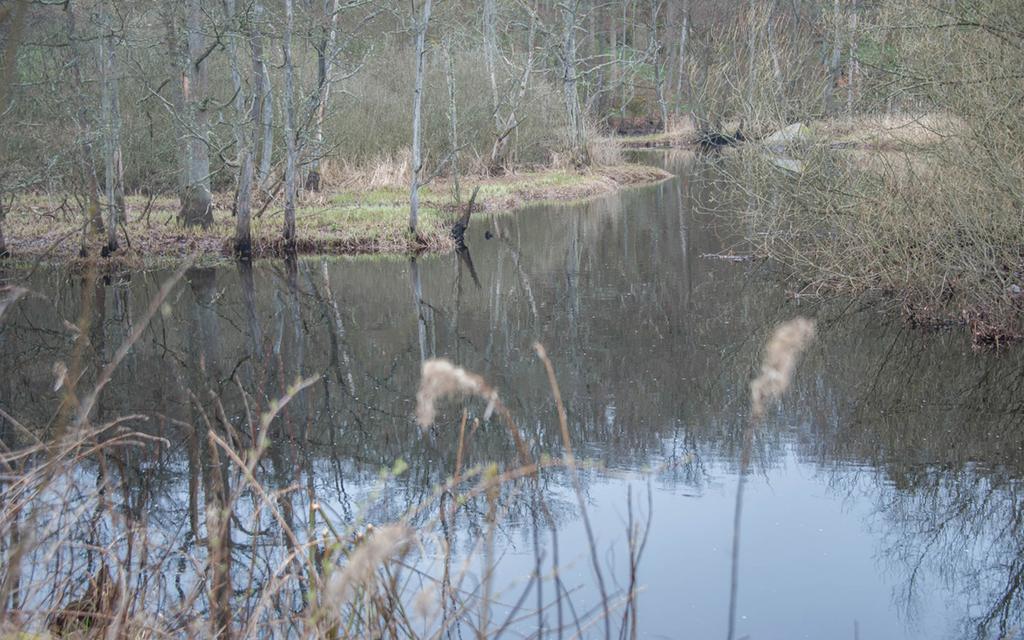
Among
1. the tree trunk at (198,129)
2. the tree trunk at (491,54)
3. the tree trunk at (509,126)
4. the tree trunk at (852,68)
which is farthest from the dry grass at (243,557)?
the tree trunk at (491,54)

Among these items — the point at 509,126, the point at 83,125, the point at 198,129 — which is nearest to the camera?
the point at 83,125

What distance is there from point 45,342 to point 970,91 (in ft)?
31.2

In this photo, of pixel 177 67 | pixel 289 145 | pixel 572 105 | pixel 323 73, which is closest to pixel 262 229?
pixel 289 145

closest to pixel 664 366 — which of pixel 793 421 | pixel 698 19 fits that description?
pixel 793 421

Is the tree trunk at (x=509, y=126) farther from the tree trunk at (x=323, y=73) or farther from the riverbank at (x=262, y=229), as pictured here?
the tree trunk at (x=323, y=73)

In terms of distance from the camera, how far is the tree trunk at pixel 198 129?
16.5 m

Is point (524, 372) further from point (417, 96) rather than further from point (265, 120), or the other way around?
point (265, 120)

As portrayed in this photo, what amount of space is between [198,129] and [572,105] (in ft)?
45.4

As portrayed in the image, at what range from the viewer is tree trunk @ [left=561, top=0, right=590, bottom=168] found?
90.7 feet

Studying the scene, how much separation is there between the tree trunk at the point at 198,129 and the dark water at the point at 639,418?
2323 mm

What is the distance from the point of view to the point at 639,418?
25.8 ft

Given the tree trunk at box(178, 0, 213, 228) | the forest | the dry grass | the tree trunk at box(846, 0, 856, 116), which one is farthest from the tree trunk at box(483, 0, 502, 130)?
the dry grass

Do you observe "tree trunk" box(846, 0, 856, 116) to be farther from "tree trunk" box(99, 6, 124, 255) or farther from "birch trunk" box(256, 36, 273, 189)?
"tree trunk" box(99, 6, 124, 255)

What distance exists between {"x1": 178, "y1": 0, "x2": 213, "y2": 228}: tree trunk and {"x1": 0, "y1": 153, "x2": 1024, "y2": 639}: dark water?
91.4 inches
